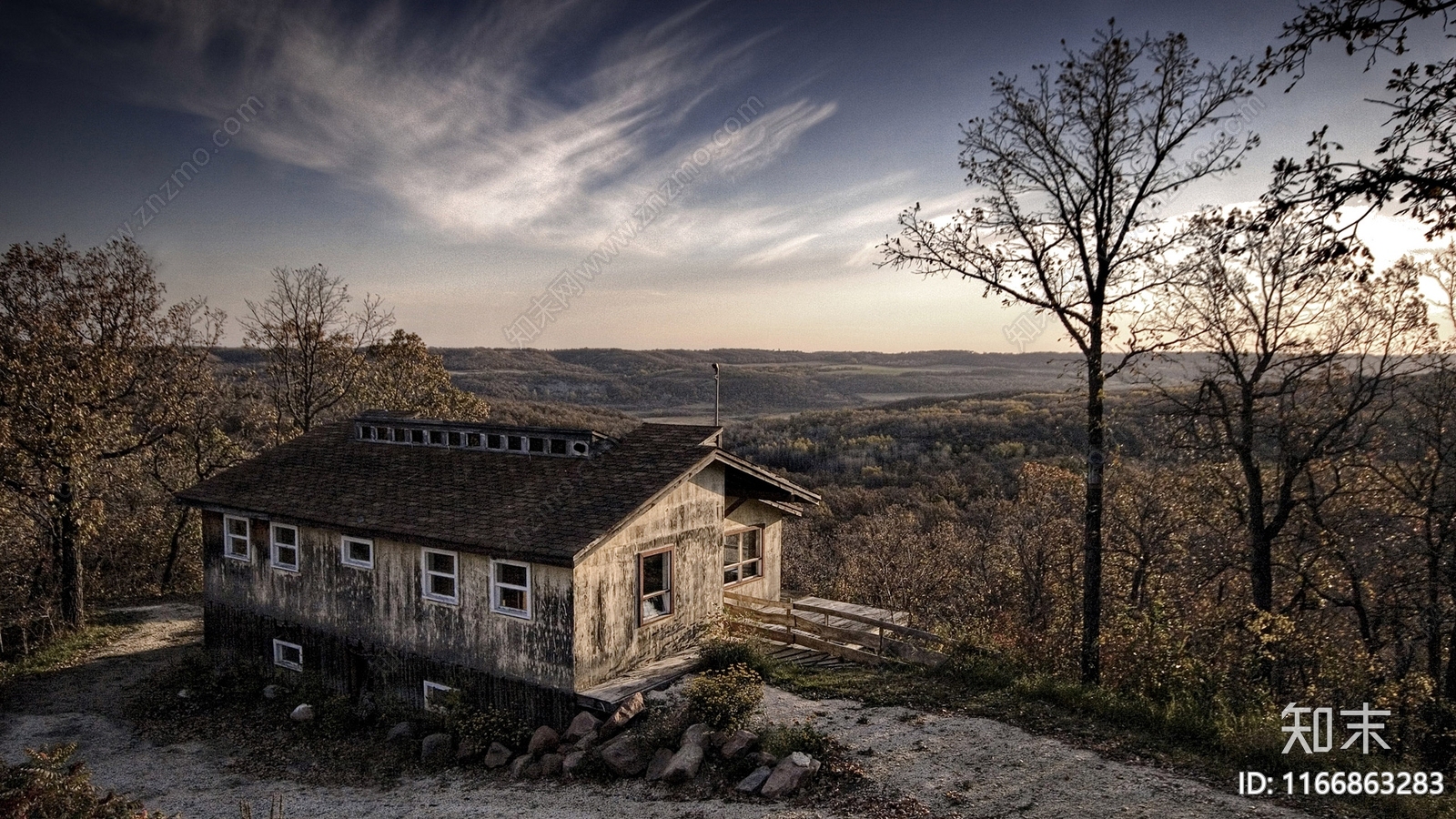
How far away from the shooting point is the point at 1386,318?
641 inches

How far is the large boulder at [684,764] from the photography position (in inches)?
480

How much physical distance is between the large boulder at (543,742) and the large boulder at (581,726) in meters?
0.22

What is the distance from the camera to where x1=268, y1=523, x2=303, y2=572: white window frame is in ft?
62.0

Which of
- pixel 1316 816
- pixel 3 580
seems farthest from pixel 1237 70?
pixel 3 580

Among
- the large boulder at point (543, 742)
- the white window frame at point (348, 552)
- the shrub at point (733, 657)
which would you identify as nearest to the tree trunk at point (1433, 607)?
the shrub at point (733, 657)

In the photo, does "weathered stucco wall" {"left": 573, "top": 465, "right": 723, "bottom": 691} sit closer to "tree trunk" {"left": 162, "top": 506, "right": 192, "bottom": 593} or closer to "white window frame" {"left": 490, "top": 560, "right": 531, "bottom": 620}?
"white window frame" {"left": 490, "top": 560, "right": 531, "bottom": 620}

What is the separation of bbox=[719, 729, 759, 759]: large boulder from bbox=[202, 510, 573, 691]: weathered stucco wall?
3.58m

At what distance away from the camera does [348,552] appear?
17.9 meters

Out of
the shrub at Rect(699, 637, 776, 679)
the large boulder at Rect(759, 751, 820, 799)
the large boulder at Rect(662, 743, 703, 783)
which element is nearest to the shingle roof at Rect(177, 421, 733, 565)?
the shrub at Rect(699, 637, 776, 679)

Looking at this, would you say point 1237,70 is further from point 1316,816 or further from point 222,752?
point 222,752

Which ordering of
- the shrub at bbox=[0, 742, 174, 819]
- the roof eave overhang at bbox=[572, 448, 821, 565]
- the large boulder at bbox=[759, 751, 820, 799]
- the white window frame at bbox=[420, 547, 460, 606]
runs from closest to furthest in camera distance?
the shrub at bbox=[0, 742, 174, 819]
the large boulder at bbox=[759, 751, 820, 799]
the roof eave overhang at bbox=[572, 448, 821, 565]
the white window frame at bbox=[420, 547, 460, 606]

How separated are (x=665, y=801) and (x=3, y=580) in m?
Result: 24.3

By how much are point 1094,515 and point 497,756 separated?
12214 mm

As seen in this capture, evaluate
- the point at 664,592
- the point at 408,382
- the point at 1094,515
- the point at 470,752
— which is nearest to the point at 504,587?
the point at 470,752
